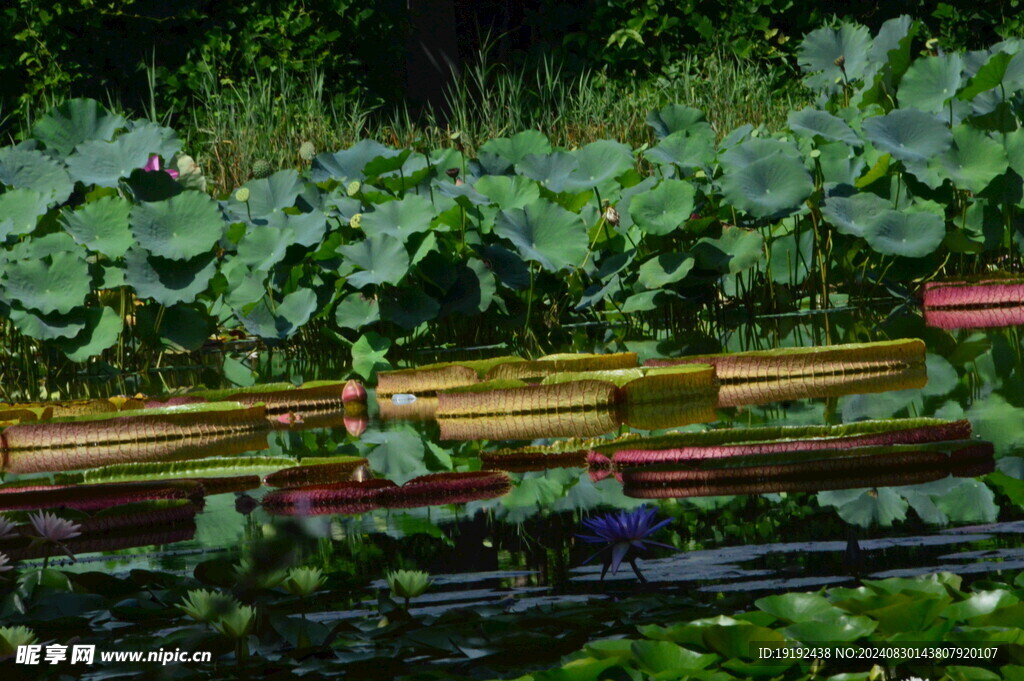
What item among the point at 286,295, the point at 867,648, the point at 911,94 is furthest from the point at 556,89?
the point at 867,648

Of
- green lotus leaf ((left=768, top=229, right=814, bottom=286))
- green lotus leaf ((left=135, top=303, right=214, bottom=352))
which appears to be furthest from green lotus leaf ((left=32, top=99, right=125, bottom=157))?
green lotus leaf ((left=768, top=229, right=814, bottom=286))

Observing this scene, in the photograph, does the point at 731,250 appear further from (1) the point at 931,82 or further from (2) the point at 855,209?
(1) the point at 931,82

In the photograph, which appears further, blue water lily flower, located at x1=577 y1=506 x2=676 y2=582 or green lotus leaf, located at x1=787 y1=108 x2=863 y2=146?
green lotus leaf, located at x1=787 y1=108 x2=863 y2=146

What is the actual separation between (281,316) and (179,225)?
20.0 inches

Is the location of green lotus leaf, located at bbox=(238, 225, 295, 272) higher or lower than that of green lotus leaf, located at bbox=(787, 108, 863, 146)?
lower

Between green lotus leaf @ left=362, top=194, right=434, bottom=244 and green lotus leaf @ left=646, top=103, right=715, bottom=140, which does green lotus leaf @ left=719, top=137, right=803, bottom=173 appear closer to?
green lotus leaf @ left=646, top=103, right=715, bottom=140

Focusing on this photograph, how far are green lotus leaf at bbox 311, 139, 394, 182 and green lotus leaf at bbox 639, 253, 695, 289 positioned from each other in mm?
1193

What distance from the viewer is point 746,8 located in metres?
8.95

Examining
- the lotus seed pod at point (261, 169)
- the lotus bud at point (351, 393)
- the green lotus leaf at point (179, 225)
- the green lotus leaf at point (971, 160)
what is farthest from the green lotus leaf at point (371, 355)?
the green lotus leaf at point (971, 160)

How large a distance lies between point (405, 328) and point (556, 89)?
15.9 ft

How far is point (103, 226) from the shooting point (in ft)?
15.3

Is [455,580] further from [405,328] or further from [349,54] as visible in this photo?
[349,54]

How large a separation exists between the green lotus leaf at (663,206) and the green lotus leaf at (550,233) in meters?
0.28

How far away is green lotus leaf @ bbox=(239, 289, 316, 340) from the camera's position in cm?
474
